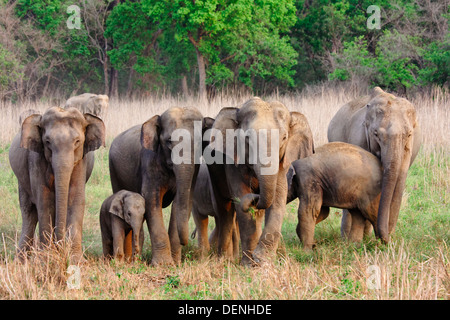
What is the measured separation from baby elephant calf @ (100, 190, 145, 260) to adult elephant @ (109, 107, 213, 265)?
171 mm

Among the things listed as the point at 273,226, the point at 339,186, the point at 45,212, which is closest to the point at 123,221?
the point at 45,212

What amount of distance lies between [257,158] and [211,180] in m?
1.28

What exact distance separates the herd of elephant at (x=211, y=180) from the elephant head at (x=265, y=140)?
1 cm

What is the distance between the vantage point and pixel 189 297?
5.87 meters

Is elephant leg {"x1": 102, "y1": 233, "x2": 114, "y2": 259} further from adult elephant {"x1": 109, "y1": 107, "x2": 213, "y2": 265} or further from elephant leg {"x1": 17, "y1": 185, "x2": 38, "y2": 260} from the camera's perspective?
elephant leg {"x1": 17, "y1": 185, "x2": 38, "y2": 260}

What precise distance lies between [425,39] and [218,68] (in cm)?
945

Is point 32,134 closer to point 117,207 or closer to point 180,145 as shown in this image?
point 117,207

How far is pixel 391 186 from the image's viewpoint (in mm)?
7672

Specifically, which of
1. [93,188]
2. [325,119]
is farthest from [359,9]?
[93,188]

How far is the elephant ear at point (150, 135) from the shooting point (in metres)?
7.29

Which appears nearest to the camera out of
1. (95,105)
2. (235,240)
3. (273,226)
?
(273,226)

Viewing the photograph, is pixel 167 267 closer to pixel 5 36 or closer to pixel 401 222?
pixel 401 222

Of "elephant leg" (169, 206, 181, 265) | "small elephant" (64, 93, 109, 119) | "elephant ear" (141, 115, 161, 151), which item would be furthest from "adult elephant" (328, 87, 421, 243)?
"small elephant" (64, 93, 109, 119)

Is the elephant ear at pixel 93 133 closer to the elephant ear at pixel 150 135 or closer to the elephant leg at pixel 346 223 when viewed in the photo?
the elephant ear at pixel 150 135
